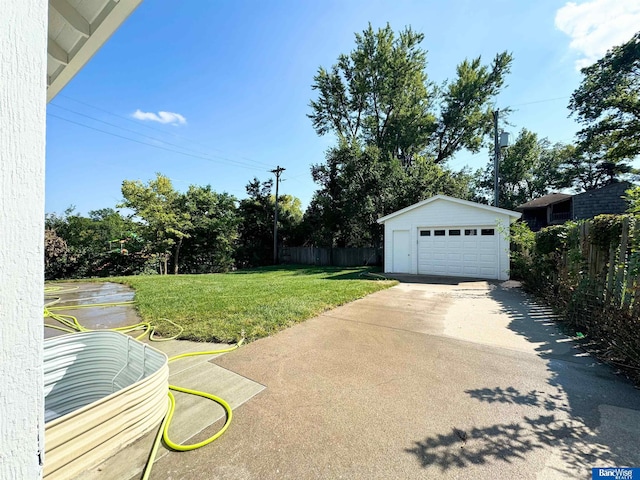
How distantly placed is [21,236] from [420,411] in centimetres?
281

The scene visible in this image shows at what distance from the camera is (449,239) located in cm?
1148

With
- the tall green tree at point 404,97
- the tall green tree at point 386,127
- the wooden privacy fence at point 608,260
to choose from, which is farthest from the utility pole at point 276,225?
the wooden privacy fence at point 608,260

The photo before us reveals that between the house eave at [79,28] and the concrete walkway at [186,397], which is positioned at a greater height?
the house eave at [79,28]

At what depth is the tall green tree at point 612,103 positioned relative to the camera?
1470cm

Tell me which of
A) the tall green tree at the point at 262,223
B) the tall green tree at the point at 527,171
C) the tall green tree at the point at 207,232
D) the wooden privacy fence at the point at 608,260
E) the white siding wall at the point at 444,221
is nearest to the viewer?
the wooden privacy fence at the point at 608,260

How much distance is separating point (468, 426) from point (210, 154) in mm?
23405

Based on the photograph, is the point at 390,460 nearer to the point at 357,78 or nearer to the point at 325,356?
the point at 325,356

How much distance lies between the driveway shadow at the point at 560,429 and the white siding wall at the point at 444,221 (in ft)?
26.3

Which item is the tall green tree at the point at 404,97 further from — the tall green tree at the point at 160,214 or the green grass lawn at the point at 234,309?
the green grass lawn at the point at 234,309

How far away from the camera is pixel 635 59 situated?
14.6 meters

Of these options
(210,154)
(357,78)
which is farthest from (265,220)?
(357,78)

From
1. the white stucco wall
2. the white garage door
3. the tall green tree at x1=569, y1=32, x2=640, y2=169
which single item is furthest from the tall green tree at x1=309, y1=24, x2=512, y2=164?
the white stucco wall

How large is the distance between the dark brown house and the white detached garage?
21.2ft

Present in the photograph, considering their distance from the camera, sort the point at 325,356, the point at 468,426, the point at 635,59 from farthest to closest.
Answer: the point at 635,59 → the point at 325,356 → the point at 468,426
